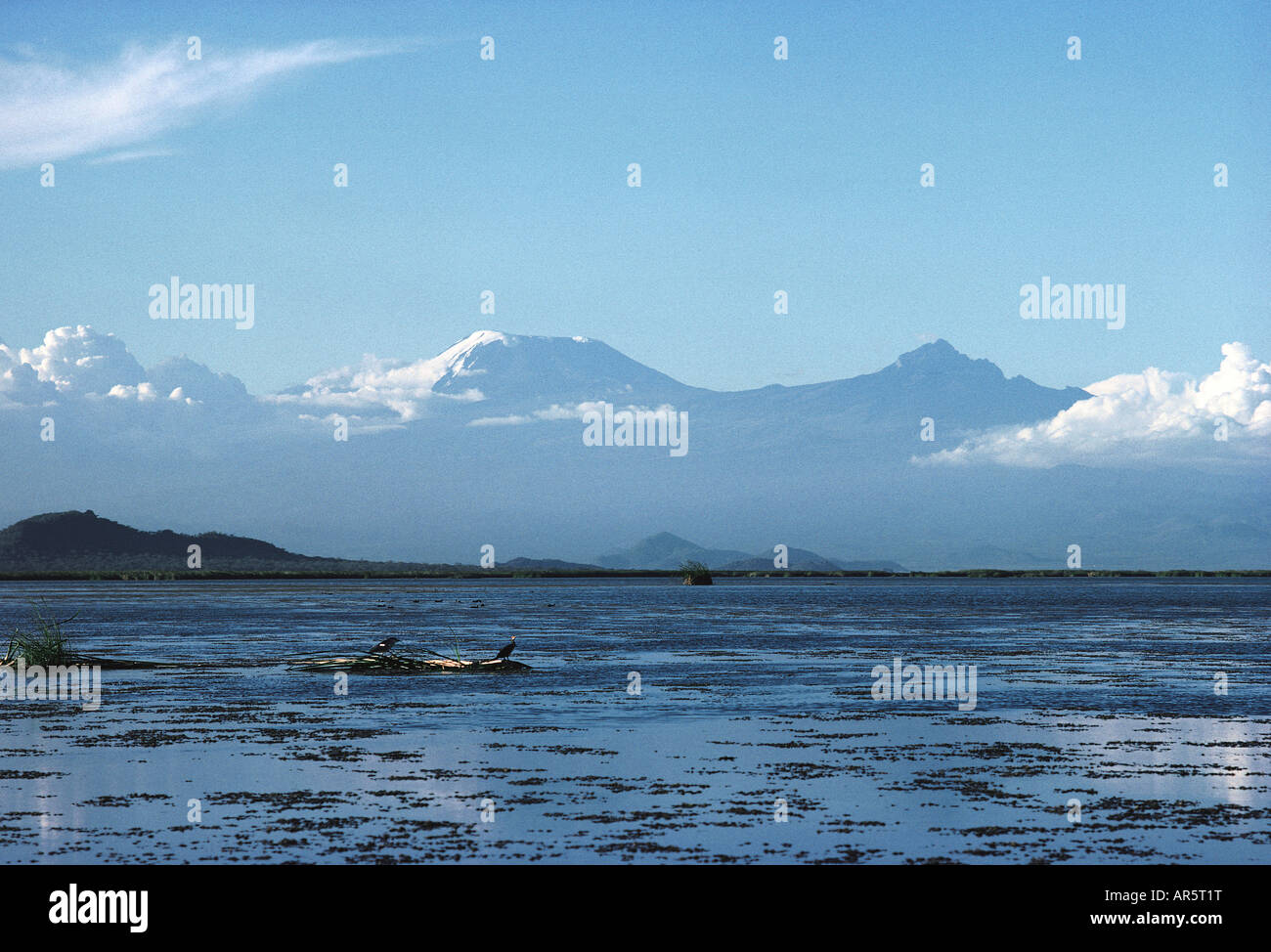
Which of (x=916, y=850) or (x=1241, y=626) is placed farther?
(x=1241, y=626)

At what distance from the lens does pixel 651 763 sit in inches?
990

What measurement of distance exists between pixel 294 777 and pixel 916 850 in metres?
10.8

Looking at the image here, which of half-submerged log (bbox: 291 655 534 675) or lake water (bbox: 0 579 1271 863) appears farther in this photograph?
half-submerged log (bbox: 291 655 534 675)

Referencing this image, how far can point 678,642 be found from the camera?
6069 centimetres

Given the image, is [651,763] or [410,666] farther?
[410,666]

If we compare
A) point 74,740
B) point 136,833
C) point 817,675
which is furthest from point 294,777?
point 817,675

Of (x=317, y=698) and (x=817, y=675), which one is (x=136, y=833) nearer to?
(x=317, y=698)

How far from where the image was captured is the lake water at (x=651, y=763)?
60.0 ft

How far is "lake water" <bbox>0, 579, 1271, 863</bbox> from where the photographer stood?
18.3m

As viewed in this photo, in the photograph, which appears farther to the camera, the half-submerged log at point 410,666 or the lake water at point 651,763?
the half-submerged log at point 410,666
